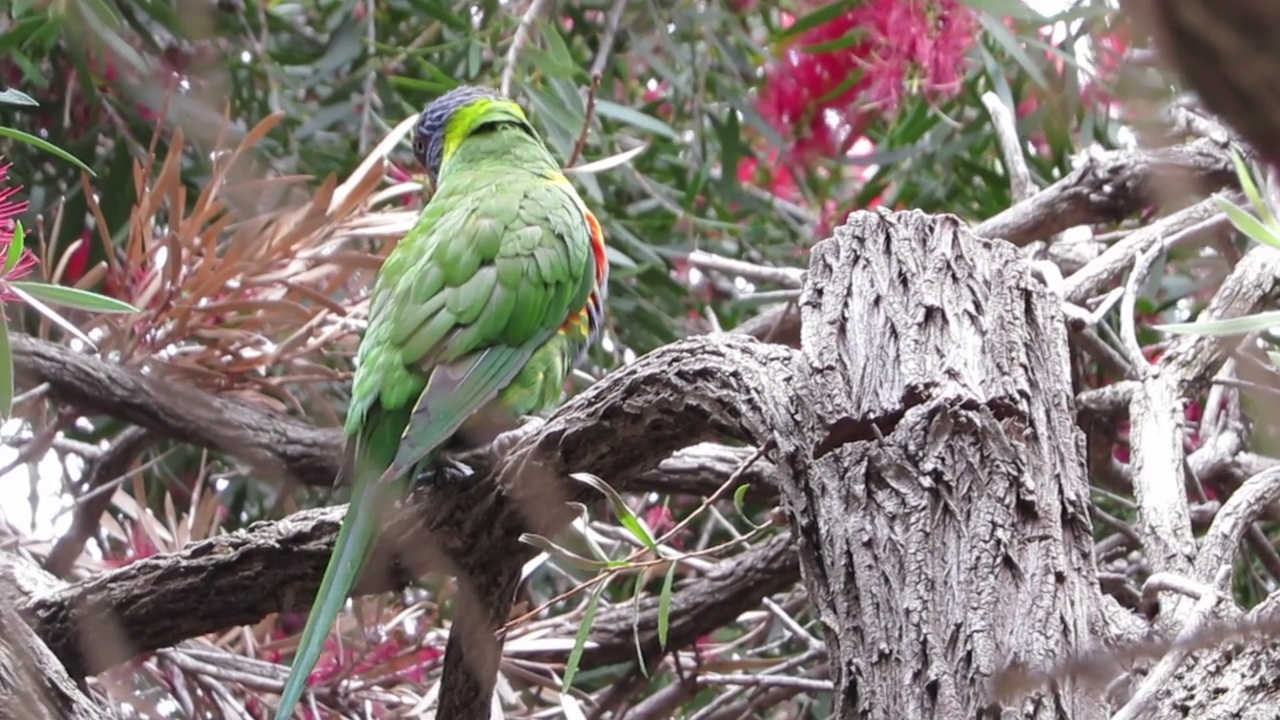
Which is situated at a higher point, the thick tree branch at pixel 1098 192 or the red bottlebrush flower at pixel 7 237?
the thick tree branch at pixel 1098 192

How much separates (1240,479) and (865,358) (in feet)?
3.17

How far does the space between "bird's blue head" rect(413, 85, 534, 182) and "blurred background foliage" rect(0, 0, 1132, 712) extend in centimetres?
8

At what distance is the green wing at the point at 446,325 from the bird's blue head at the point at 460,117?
16 cm

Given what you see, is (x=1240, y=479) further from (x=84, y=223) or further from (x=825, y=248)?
(x=84, y=223)

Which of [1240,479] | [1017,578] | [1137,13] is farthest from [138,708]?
[1137,13]

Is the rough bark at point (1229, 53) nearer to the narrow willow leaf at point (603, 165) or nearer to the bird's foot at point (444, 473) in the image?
the bird's foot at point (444, 473)

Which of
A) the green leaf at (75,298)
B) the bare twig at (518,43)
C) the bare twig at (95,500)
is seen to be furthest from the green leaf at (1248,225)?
the bare twig at (95,500)

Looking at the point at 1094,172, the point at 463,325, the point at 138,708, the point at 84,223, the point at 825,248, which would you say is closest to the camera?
the point at 825,248

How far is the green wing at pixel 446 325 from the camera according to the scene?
1499mm

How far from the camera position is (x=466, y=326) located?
67.7 inches

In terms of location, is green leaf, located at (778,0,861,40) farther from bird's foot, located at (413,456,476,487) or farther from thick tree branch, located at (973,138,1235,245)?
bird's foot, located at (413,456,476,487)

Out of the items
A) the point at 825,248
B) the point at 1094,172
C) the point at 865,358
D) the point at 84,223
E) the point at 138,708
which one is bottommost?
the point at 138,708

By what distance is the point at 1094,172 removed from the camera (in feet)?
7.02

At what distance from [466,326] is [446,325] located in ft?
0.09
